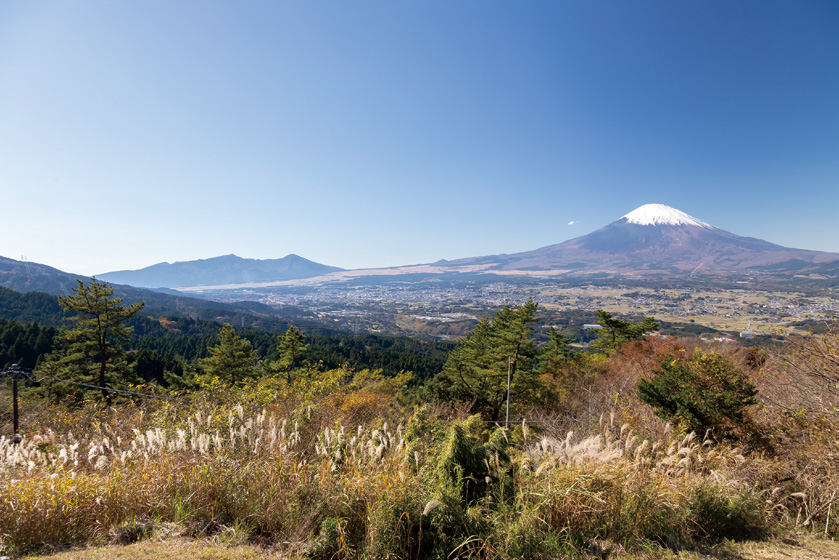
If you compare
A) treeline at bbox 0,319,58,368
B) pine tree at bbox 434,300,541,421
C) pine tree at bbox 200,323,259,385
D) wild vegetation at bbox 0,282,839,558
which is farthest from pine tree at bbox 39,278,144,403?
treeline at bbox 0,319,58,368

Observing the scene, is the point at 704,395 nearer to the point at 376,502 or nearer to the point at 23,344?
the point at 376,502

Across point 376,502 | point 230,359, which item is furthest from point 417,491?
point 230,359

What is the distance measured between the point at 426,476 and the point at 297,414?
2.73 metres

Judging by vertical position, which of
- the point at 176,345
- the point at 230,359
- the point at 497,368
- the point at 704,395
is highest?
the point at 704,395

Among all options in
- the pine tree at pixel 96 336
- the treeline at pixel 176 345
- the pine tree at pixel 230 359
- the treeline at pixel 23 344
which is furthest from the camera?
the treeline at pixel 176 345

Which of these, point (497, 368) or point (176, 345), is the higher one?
point (497, 368)

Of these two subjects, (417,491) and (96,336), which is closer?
(417,491)

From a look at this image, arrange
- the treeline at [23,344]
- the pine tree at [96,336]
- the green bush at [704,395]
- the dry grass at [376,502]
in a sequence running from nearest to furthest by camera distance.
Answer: the dry grass at [376,502], the green bush at [704,395], the pine tree at [96,336], the treeline at [23,344]

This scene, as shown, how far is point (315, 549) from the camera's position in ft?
9.41

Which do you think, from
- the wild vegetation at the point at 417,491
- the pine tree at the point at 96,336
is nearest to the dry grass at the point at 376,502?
the wild vegetation at the point at 417,491

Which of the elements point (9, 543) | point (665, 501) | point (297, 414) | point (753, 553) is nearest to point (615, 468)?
point (665, 501)

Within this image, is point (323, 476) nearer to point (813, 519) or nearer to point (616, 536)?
point (616, 536)

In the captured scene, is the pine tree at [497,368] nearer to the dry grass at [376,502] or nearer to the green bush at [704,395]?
the green bush at [704,395]

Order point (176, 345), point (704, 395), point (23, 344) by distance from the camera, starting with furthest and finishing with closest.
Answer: point (176, 345) < point (23, 344) < point (704, 395)
